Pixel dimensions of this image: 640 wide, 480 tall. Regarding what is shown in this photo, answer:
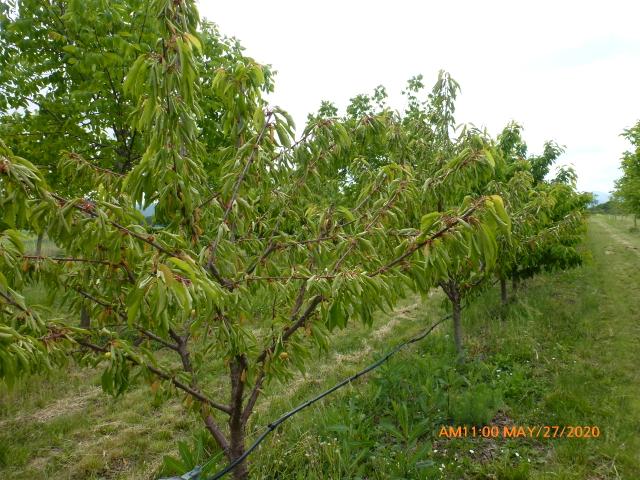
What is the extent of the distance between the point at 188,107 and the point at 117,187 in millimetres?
826

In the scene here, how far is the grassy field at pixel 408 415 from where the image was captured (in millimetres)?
3693

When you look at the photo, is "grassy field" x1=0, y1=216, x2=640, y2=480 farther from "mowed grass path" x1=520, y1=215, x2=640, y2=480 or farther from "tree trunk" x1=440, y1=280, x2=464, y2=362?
"tree trunk" x1=440, y1=280, x2=464, y2=362

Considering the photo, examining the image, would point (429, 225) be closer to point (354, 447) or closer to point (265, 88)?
point (265, 88)

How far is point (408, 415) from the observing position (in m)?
4.46

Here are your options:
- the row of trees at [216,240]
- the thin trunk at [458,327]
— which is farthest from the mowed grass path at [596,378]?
the row of trees at [216,240]

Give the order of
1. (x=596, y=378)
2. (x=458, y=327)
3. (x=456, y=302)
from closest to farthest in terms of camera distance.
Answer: (x=596, y=378) → (x=456, y=302) → (x=458, y=327)

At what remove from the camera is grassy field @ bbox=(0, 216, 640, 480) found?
3.69m

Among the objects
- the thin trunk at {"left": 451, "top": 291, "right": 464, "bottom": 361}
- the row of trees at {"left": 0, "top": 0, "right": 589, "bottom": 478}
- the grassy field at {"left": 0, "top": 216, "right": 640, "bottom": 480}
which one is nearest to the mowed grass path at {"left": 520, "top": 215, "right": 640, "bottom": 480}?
the grassy field at {"left": 0, "top": 216, "right": 640, "bottom": 480}

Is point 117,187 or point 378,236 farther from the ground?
point 117,187

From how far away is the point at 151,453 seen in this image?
440 centimetres

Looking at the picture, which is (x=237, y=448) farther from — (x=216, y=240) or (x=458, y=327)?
(x=458, y=327)

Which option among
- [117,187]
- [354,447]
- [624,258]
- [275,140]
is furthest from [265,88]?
[624,258]

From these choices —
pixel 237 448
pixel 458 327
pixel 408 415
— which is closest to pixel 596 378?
pixel 458 327
